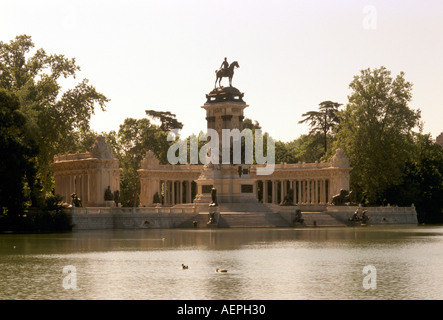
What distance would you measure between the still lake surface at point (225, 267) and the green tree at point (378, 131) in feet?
A: 167

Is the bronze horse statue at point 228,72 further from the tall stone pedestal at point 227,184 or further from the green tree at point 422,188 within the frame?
the green tree at point 422,188

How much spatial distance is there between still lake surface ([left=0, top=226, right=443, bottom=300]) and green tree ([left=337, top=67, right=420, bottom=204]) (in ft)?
167

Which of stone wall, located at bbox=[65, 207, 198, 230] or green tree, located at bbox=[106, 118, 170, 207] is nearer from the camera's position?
stone wall, located at bbox=[65, 207, 198, 230]

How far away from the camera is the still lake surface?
31.2m

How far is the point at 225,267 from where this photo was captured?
130 feet

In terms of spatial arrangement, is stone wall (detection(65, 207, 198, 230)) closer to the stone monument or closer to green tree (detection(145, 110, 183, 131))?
the stone monument

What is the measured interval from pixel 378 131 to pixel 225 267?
73155 mm

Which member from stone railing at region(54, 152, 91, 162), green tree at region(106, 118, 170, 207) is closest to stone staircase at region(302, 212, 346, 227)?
stone railing at region(54, 152, 91, 162)

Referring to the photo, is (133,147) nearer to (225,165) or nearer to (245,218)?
(225,165)

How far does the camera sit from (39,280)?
3494 centimetres

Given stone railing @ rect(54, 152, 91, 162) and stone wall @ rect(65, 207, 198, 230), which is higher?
stone railing @ rect(54, 152, 91, 162)
